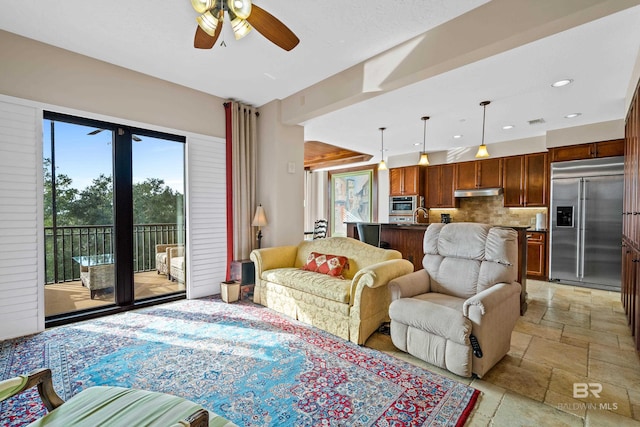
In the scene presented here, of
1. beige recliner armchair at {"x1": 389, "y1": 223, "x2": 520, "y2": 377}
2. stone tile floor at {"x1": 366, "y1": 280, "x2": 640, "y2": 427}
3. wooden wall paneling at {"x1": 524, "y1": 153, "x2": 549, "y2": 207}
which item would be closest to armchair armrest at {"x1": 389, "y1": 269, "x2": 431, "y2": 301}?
beige recliner armchair at {"x1": 389, "y1": 223, "x2": 520, "y2": 377}

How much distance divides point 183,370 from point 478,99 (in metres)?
4.44

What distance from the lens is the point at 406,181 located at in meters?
7.18

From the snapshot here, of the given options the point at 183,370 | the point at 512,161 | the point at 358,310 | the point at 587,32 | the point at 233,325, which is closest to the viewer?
the point at 183,370

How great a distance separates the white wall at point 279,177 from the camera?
4.18 metres

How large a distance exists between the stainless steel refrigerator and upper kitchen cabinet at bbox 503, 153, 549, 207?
398 millimetres

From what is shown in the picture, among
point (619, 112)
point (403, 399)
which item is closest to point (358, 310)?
point (403, 399)

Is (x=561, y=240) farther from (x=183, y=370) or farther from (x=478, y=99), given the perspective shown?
(x=183, y=370)

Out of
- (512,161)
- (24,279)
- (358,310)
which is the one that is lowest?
(358,310)

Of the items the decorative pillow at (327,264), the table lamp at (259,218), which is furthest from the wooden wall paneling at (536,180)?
the table lamp at (259,218)

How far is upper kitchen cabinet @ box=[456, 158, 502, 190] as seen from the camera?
5992mm

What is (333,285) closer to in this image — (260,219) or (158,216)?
(260,219)

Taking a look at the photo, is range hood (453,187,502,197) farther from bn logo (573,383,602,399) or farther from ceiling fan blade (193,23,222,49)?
ceiling fan blade (193,23,222,49)

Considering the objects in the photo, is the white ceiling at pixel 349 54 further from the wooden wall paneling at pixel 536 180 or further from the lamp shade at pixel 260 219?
the lamp shade at pixel 260 219

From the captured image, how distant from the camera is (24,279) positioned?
2.73 meters
